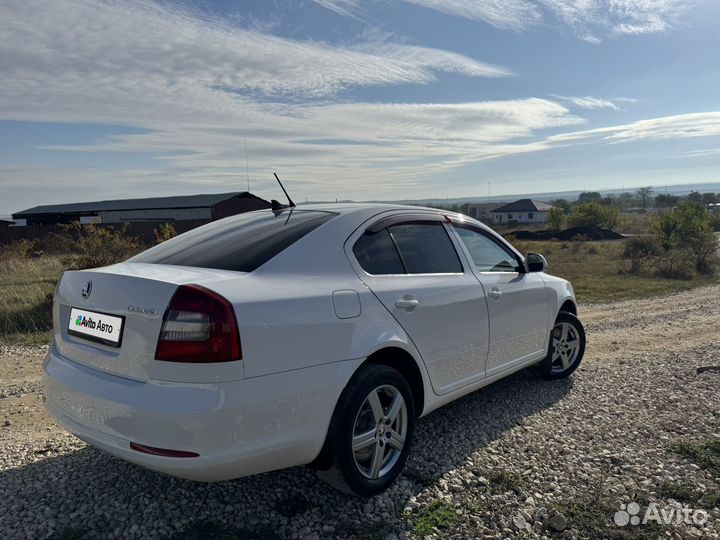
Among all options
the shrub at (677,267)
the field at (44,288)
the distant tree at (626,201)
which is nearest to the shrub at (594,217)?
→ the field at (44,288)

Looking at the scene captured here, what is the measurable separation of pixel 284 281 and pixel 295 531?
131 cm

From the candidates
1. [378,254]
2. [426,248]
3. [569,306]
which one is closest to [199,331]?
[378,254]

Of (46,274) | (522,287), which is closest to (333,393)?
(522,287)

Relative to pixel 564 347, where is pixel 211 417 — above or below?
above

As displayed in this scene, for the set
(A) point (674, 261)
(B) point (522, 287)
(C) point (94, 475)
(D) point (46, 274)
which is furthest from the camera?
(A) point (674, 261)

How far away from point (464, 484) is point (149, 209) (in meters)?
51.6

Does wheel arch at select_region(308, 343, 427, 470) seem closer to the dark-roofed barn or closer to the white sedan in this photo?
the white sedan

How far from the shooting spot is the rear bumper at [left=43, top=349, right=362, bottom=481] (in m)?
2.45

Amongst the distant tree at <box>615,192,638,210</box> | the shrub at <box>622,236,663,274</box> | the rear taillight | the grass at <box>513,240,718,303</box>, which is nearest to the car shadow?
the rear taillight

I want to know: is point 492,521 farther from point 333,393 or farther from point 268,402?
point 268,402

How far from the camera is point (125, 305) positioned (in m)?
2.69

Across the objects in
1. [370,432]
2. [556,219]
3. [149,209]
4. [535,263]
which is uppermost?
[149,209]

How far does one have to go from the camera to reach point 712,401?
4688mm

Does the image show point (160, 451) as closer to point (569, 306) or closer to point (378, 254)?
point (378, 254)
